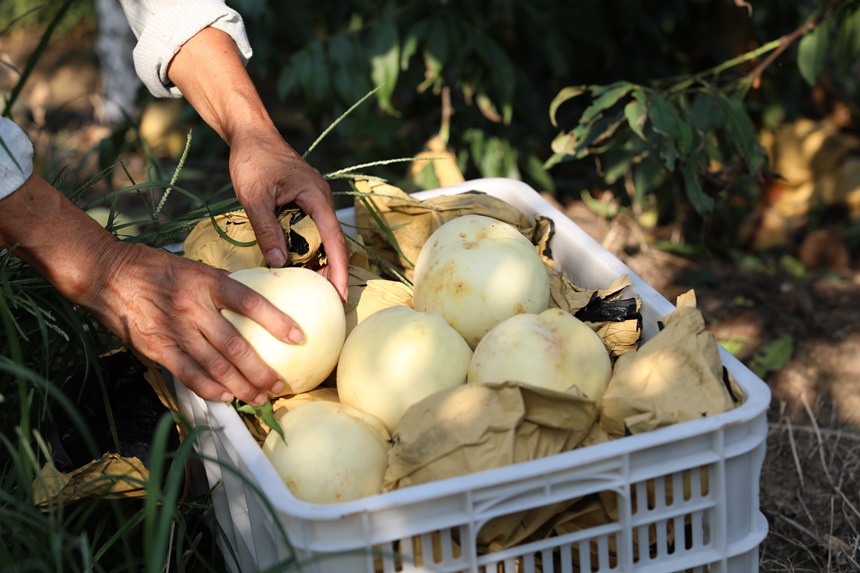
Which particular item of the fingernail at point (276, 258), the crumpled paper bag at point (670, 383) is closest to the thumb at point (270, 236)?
the fingernail at point (276, 258)

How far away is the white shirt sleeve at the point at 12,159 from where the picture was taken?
1.56 meters

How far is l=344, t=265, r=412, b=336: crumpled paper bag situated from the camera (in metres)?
1.84

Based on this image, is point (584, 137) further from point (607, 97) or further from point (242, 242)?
point (242, 242)

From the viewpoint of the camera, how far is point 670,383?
1.44 m

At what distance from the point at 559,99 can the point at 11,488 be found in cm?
161

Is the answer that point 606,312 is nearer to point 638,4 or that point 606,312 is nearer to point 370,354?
point 370,354

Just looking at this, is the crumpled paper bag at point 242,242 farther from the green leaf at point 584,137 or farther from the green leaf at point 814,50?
the green leaf at point 814,50

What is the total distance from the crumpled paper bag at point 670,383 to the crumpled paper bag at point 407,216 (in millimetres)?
602

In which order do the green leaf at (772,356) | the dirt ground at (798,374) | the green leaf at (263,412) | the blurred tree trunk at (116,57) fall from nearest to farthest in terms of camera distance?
the green leaf at (263,412) < the dirt ground at (798,374) < the green leaf at (772,356) < the blurred tree trunk at (116,57)

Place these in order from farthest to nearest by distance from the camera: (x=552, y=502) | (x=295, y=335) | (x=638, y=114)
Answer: (x=638, y=114) < (x=295, y=335) < (x=552, y=502)

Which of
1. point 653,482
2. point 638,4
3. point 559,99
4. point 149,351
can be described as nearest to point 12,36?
point 638,4

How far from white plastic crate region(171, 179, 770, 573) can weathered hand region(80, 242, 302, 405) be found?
6 cm

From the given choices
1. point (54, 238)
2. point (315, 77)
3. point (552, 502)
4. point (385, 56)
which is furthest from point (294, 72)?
point (552, 502)

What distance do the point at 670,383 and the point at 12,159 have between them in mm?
1079
